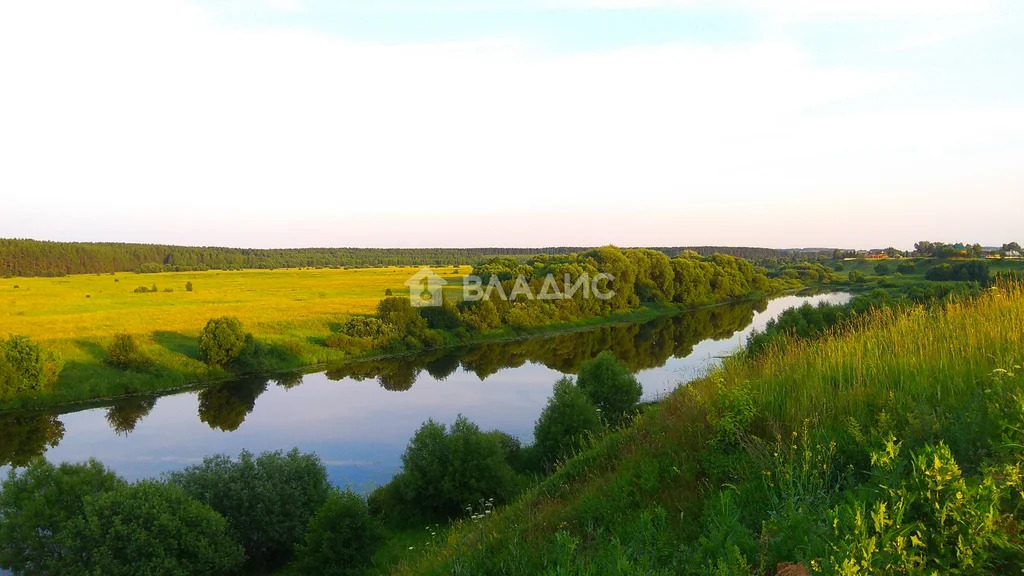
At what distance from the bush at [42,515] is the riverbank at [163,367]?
1973 cm

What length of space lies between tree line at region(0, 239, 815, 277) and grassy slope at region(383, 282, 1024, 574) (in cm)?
10867

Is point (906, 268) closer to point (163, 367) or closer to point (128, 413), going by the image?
point (163, 367)

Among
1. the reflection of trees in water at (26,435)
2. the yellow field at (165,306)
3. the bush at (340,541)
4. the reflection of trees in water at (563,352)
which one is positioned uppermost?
the yellow field at (165,306)

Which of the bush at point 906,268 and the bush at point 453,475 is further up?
the bush at point 906,268

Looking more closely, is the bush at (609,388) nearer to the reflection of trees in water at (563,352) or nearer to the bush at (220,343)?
the reflection of trees in water at (563,352)

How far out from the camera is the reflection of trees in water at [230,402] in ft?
90.0

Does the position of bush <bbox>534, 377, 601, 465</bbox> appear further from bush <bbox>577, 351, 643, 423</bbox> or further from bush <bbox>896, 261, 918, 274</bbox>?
bush <bbox>896, 261, 918, 274</bbox>

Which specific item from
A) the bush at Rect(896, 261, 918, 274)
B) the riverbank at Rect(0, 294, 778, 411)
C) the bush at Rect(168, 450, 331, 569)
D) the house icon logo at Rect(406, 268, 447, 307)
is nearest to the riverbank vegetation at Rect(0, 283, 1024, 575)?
the bush at Rect(168, 450, 331, 569)

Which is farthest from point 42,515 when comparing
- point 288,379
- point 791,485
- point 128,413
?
point 288,379

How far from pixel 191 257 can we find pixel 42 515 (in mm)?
139774

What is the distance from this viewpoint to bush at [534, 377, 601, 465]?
60.0ft

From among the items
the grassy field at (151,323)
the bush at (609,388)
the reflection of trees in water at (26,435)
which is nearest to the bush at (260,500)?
the bush at (609,388)

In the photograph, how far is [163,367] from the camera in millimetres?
33188

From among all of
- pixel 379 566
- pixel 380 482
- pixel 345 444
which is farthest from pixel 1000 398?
pixel 345 444
